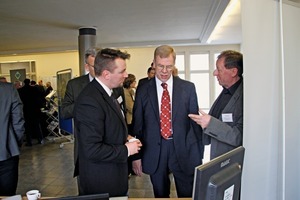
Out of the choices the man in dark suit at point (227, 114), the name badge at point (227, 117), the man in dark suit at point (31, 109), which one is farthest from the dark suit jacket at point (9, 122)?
the man in dark suit at point (31, 109)

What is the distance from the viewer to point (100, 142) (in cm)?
157

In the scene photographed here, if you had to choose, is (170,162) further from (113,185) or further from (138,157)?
(113,185)

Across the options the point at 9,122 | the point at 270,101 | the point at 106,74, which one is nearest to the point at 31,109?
the point at 9,122

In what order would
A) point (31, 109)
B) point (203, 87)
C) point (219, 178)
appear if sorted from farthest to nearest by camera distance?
point (203, 87) < point (31, 109) < point (219, 178)

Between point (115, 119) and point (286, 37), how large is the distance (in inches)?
43.0

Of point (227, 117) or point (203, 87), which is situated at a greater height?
point (203, 87)

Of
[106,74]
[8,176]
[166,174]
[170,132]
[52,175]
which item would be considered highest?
[106,74]

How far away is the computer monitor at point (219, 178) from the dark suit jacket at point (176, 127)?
106 cm

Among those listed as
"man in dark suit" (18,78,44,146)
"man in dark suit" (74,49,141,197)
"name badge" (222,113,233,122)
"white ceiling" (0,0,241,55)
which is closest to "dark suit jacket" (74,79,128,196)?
"man in dark suit" (74,49,141,197)

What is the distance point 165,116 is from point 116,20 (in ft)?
14.9

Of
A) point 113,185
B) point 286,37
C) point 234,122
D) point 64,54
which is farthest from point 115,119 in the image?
point 64,54

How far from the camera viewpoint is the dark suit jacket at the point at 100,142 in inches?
61.0

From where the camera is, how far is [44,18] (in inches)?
227

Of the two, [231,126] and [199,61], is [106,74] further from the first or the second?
[199,61]
